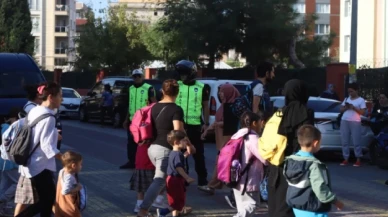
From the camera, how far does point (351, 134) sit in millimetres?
17062

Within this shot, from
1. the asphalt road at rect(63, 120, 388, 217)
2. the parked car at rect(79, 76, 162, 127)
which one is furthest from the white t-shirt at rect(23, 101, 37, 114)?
the parked car at rect(79, 76, 162, 127)

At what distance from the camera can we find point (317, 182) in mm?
6758

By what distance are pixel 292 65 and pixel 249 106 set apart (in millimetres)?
28795

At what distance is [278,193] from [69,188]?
2.10m

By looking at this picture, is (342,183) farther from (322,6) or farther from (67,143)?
(322,6)

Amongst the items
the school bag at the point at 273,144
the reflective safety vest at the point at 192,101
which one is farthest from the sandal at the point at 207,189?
the school bag at the point at 273,144

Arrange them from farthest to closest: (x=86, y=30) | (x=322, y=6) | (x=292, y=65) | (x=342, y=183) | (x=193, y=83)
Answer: (x=322, y=6) < (x=86, y=30) < (x=292, y=65) < (x=342, y=183) < (x=193, y=83)

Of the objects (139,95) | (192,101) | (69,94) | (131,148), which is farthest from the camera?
(69,94)

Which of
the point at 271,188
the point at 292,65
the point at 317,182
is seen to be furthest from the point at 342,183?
the point at 292,65

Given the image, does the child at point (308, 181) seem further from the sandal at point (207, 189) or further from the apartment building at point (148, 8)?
the apartment building at point (148, 8)

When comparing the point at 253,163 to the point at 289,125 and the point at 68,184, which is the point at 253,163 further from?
the point at 68,184

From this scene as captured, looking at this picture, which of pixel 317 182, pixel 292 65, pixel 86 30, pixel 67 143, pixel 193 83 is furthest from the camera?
pixel 86 30

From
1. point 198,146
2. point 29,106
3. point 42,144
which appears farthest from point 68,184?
point 198,146

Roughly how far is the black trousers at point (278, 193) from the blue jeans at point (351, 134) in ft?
29.9
